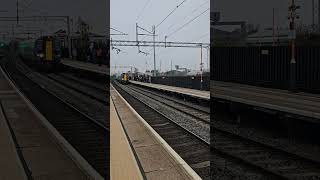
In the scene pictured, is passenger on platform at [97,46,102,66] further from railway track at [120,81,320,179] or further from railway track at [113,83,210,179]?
railway track at [120,81,320,179]

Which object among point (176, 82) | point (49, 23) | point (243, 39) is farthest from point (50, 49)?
point (176, 82)

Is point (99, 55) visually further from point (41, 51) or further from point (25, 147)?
point (25, 147)

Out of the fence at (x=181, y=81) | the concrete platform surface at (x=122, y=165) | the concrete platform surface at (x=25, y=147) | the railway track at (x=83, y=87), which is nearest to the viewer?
the concrete platform surface at (x=25, y=147)

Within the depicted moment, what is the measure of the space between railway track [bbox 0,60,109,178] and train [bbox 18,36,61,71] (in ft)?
0.44

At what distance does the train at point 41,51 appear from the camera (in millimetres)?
3637

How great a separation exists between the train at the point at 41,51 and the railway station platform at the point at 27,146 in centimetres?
25

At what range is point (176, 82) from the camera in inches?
1174

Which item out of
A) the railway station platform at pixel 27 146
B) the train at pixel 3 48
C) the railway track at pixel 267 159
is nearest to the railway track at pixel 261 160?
the railway track at pixel 267 159

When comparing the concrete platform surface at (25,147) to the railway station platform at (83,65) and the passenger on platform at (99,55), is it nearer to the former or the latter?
the railway station platform at (83,65)

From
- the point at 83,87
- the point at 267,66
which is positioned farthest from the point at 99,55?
the point at 267,66

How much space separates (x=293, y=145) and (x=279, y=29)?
12.2 metres

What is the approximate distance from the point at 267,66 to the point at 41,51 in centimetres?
1547

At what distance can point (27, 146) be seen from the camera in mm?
4043

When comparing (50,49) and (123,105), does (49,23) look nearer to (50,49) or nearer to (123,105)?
(50,49)
